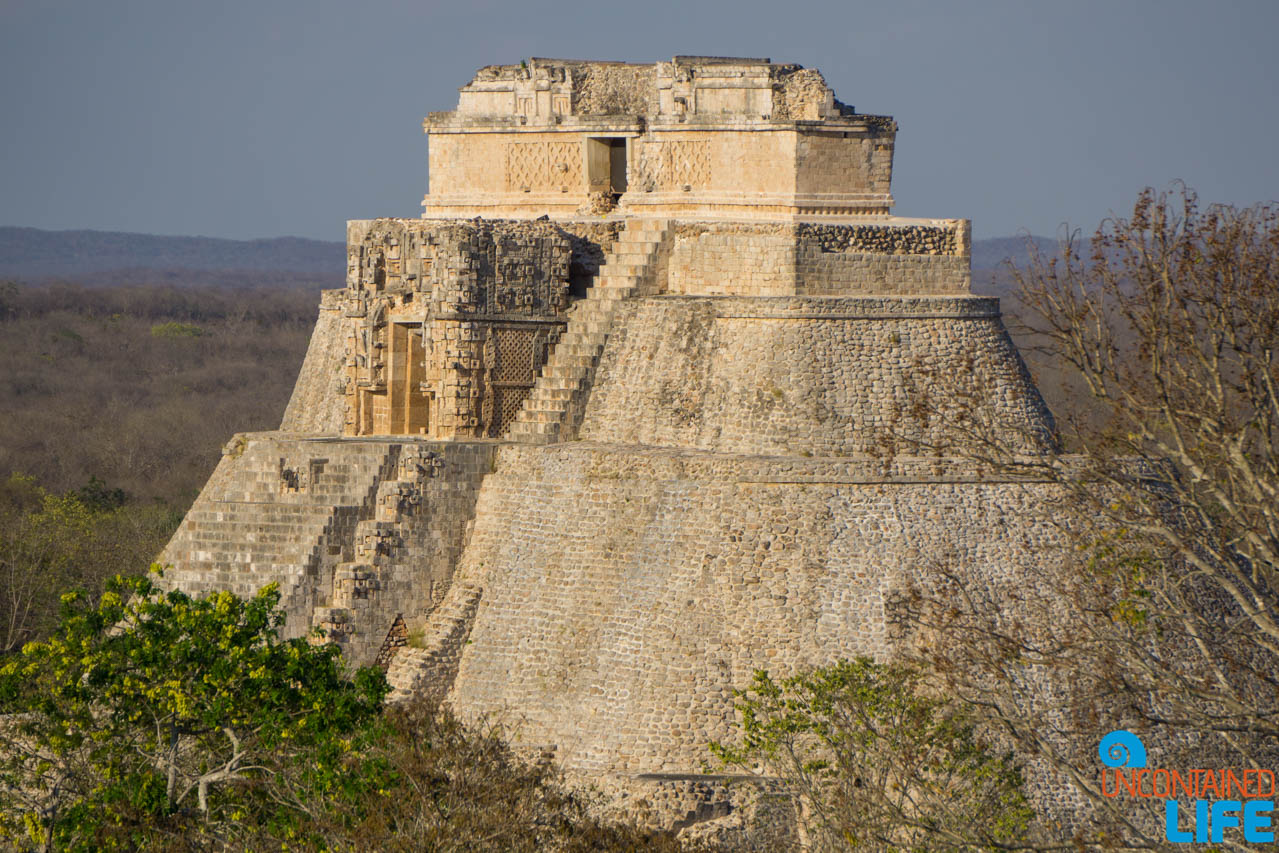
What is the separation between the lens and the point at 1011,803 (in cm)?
2258

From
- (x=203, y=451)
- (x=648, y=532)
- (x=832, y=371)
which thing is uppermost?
(x=832, y=371)

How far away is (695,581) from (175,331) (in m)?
74.9

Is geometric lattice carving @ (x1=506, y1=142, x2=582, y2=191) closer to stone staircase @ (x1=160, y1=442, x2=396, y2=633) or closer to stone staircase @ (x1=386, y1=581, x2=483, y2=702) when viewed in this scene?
stone staircase @ (x1=160, y1=442, x2=396, y2=633)

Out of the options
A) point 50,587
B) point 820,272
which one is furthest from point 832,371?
point 50,587

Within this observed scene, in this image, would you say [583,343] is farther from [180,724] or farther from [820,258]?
[180,724]

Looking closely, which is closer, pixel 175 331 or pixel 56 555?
pixel 56 555

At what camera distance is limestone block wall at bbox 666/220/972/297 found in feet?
91.5

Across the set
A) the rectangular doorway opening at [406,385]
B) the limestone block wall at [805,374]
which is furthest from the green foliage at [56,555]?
the limestone block wall at [805,374]

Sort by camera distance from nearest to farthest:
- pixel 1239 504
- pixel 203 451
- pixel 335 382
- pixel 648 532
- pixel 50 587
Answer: pixel 1239 504 → pixel 648 532 → pixel 335 382 → pixel 50 587 → pixel 203 451

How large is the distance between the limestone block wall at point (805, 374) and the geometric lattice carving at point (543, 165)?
14.4 feet

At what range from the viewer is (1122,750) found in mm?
24266

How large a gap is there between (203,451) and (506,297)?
1424 inches

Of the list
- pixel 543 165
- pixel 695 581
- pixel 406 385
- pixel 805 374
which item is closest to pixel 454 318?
pixel 406 385

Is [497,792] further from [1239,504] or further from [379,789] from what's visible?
[1239,504]
